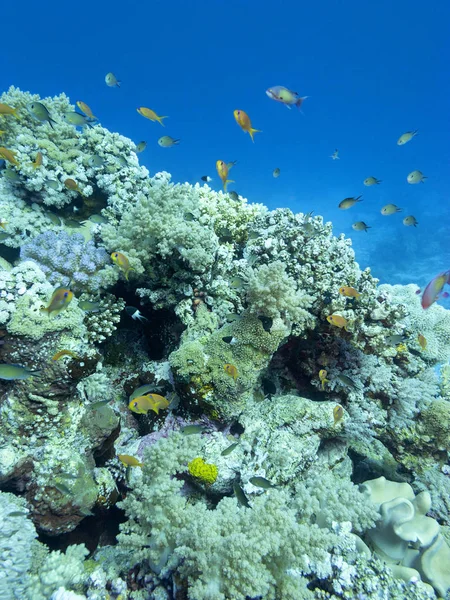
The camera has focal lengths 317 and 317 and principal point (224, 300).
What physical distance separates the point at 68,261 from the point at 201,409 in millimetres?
3117

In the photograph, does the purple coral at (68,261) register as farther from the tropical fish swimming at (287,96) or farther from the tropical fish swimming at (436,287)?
the tropical fish swimming at (436,287)

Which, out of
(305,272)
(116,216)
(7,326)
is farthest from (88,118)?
(305,272)

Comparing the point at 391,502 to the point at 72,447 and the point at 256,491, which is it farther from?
the point at 72,447

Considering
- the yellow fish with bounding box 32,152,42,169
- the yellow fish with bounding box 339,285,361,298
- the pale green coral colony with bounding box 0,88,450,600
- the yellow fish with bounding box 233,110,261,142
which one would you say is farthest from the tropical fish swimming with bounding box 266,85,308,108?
the yellow fish with bounding box 32,152,42,169

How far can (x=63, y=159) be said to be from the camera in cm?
635

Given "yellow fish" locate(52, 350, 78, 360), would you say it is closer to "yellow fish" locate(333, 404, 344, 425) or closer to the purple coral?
the purple coral

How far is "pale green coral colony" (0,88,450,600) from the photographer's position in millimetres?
2898

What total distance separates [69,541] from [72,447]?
1.22 meters

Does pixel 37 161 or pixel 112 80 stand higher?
pixel 112 80

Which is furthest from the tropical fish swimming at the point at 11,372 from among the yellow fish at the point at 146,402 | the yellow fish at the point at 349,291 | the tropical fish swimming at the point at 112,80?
the tropical fish swimming at the point at 112,80

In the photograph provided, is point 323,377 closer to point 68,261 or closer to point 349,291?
point 349,291

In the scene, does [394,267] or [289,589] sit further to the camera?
[394,267]

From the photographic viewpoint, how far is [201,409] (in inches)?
163

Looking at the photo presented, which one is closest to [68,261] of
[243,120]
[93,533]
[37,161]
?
[37,161]
